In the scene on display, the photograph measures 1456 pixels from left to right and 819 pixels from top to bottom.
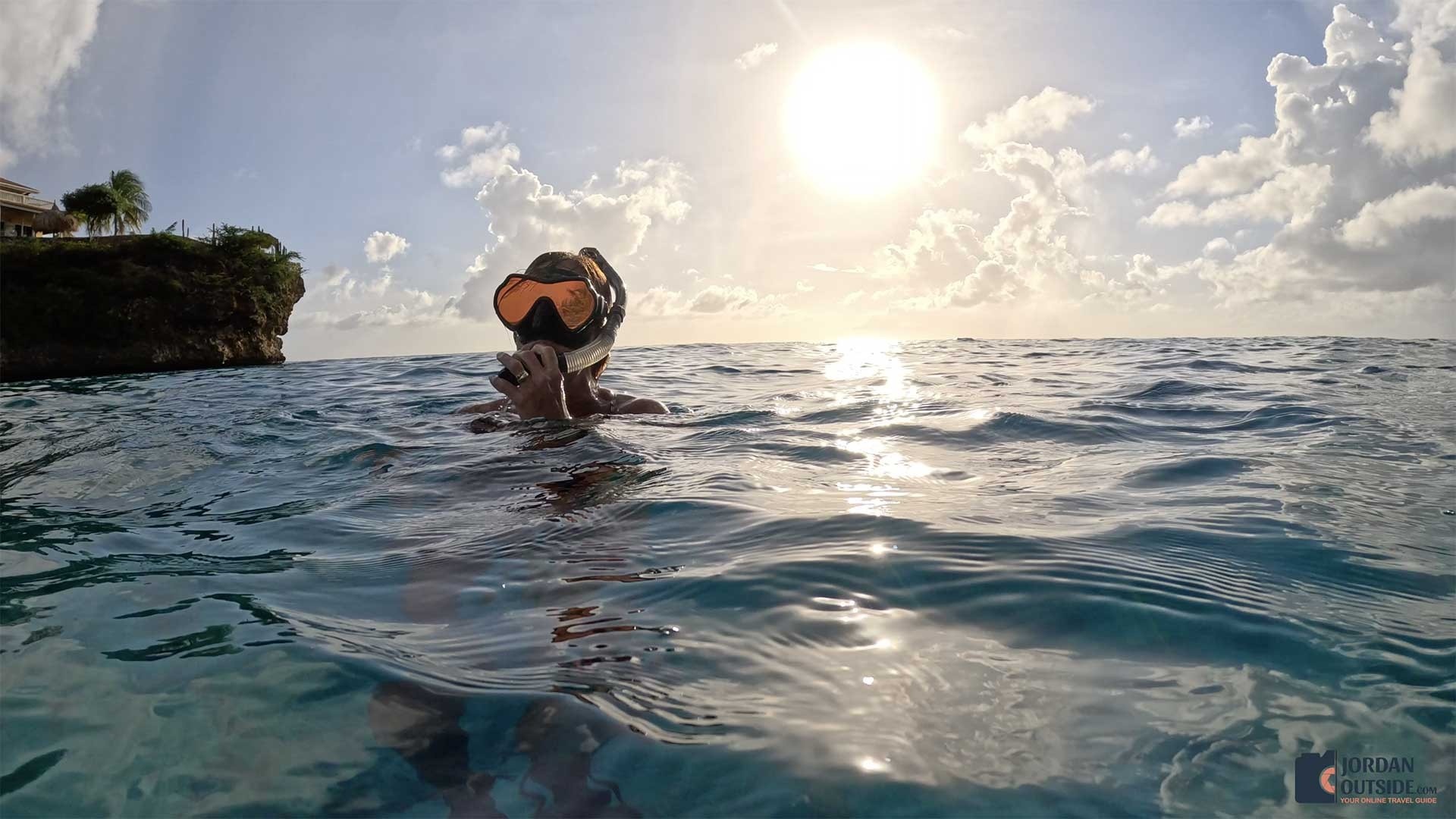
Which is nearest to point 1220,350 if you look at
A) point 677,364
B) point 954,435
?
point 677,364

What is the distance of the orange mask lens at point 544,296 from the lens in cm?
445

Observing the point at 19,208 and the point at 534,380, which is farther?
the point at 19,208

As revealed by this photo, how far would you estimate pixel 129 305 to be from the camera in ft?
72.4

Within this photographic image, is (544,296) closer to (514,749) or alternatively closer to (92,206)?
(514,749)

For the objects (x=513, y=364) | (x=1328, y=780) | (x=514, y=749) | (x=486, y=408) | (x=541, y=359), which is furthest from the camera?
(x=486, y=408)

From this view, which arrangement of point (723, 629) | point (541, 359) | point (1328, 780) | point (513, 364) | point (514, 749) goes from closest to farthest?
point (1328, 780), point (514, 749), point (723, 629), point (513, 364), point (541, 359)

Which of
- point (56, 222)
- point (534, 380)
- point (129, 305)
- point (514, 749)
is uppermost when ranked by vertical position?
point (56, 222)

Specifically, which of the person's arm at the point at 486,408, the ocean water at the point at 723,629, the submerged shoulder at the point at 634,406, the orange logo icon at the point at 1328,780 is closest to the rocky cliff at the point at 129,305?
the person's arm at the point at 486,408

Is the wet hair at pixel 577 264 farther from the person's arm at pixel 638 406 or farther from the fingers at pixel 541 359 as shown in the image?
the person's arm at pixel 638 406

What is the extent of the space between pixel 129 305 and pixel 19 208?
25036 millimetres

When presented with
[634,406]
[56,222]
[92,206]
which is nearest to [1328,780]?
[634,406]

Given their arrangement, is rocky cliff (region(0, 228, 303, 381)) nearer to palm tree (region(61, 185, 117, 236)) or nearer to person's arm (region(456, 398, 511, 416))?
palm tree (region(61, 185, 117, 236))

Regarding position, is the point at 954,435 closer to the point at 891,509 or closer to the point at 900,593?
the point at 891,509

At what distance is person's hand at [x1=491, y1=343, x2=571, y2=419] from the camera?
14.3 ft
